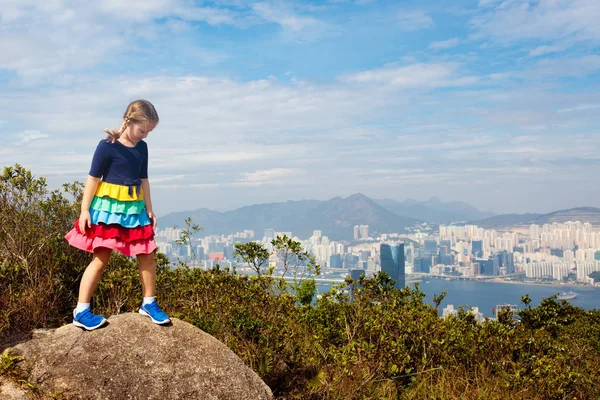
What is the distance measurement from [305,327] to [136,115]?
9.46 ft

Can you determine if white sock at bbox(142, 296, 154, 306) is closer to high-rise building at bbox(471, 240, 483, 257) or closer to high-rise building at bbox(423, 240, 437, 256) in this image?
high-rise building at bbox(423, 240, 437, 256)

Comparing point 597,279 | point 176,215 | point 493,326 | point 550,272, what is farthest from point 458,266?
point 493,326

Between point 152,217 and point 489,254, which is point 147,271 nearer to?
point 152,217

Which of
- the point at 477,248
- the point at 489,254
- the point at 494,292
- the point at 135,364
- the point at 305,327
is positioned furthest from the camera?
the point at 477,248

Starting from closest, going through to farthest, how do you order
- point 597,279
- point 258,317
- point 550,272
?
point 258,317
point 597,279
point 550,272

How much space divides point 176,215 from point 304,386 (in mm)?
183678

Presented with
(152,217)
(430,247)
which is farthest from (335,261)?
(152,217)

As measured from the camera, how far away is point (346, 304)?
601cm

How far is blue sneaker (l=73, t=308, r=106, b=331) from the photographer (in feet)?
11.7

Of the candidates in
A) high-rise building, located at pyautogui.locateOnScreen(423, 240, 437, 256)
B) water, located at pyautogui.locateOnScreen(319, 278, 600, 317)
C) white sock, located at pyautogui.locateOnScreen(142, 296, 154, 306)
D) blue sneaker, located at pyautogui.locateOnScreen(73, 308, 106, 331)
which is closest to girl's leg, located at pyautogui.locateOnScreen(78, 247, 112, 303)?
blue sneaker, located at pyautogui.locateOnScreen(73, 308, 106, 331)

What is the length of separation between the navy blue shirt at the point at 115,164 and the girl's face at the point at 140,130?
96 millimetres

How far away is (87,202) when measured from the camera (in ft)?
12.4

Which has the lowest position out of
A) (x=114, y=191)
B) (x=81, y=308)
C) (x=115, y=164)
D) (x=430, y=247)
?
(x=430, y=247)

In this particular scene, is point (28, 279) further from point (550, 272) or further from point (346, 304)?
point (550, 272)
